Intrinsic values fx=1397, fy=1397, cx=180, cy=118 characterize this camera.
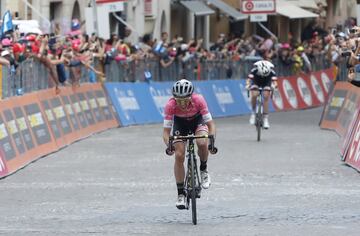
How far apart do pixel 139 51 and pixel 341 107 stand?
8438 mm

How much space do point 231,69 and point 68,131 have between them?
14.8m

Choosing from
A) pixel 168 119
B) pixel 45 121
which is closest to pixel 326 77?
pixel 45 121

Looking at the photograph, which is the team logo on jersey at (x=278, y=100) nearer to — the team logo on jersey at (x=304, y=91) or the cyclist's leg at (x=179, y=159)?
the team logo on jersey at (x=304, y=91)

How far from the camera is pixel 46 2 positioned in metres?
37.9

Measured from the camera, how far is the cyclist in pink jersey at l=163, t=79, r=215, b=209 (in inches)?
602

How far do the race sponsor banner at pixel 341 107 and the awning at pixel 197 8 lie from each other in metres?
20.0

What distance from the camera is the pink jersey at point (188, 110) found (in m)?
15.4

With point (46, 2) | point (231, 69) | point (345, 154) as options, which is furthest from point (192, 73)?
point (345, 154)

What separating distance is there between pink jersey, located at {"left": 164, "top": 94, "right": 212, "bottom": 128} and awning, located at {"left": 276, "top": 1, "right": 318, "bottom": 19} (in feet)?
144

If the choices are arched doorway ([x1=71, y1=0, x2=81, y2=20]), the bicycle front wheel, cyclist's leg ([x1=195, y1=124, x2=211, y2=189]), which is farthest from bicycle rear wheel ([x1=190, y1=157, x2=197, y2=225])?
arched doorway ([x1=71, y1=0, x2=81, y2=20])

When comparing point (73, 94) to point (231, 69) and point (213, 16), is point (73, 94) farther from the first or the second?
point (213, 16)

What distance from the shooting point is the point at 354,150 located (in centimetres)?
2105

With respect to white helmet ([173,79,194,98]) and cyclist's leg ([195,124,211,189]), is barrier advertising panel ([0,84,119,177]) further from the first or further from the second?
white helmet ([173,79,194,98])

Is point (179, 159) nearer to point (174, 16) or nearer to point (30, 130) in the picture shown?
point (30, 130)
